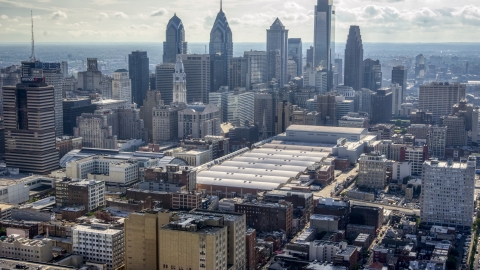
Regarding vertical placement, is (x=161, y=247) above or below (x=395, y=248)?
above

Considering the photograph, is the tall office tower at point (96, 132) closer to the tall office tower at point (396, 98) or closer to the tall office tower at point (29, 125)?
the tall office tower at point (29, 125)

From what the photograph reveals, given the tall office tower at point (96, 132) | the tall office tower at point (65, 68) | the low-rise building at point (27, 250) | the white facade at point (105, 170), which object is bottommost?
the low-rise building at point (27, 250)

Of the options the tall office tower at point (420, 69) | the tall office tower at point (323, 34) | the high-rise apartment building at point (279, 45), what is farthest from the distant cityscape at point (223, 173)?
the tall office tower at point (420, 69)

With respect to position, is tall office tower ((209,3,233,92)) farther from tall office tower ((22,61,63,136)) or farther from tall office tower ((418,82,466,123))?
tall office tower ((22,61,63,136))

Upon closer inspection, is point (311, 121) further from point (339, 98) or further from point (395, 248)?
point (395, 248)

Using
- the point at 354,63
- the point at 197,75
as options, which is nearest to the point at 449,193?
the point at 197,75

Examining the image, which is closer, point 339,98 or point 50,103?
point 50,103

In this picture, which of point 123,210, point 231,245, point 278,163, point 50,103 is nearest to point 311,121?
point 278,163

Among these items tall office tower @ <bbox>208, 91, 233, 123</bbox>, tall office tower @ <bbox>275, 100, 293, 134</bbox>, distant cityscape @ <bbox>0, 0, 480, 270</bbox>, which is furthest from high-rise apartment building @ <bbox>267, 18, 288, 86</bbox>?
tall office tower @ <bbox>275, 100, 293, 134</bbox>
